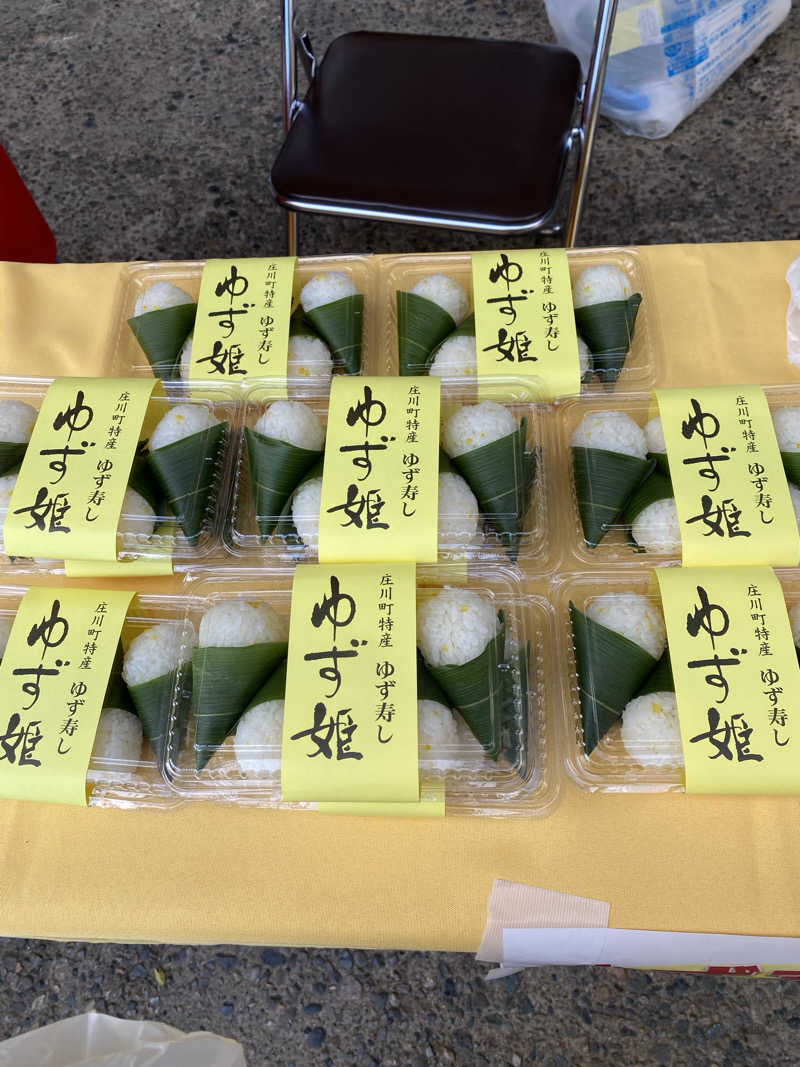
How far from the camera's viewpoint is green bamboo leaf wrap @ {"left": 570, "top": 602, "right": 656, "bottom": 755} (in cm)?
93

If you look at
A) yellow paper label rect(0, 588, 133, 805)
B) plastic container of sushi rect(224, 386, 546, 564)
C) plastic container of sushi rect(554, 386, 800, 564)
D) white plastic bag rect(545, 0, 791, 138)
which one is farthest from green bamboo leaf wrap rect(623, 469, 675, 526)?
white plastic bag rect(545, 0, 791, 138)

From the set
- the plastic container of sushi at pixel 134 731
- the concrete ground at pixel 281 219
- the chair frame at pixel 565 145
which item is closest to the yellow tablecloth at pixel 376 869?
the plastic container of sushi at pixel 134 731

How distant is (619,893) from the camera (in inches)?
34.6

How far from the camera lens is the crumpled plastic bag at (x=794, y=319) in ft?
3.97

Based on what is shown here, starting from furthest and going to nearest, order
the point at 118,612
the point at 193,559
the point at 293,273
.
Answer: the point at 293,273
the point at 193,559
the point at 118,612

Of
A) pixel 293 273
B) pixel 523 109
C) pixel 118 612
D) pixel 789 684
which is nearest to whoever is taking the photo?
pixel 789 684

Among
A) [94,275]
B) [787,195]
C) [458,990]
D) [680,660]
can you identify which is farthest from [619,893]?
[787,195]

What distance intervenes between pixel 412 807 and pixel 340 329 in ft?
2.36

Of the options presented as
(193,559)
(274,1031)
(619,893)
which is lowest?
(274,1031)

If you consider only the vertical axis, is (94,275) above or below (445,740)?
above

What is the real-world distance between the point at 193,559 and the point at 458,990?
1.08 meters

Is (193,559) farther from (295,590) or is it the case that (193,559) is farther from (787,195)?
(787,195)

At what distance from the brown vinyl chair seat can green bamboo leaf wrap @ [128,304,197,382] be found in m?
0.63

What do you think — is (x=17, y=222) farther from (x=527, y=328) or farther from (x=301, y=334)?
(x=527, y=328)
